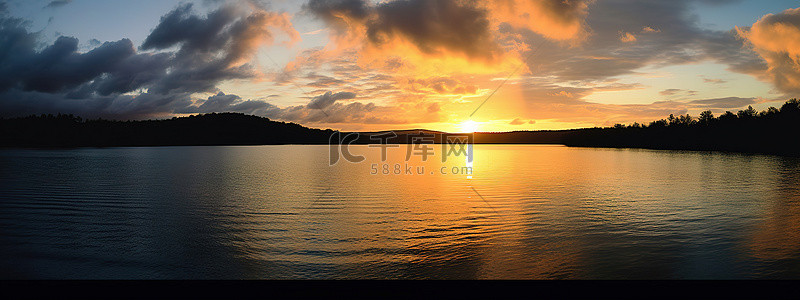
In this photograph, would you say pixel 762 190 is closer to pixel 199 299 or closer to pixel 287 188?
pixel 287 188

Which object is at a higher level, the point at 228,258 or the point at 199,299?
the point at 199,299

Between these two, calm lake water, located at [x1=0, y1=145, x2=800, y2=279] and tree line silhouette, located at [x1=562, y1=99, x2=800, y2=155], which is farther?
tree line silhouette, located at [x1=562, y1=99, x2=800, y2=155]

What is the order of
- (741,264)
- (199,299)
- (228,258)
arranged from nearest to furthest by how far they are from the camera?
(199,299) < (741,264) < (228,258)

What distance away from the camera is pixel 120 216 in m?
18.9

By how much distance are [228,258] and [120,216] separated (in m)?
10.1

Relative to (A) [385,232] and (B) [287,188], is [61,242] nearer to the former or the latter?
(A) [385,232]

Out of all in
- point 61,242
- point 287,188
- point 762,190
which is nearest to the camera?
point 61,242

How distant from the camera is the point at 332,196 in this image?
1014 inches

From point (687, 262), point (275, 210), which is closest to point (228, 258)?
point (275, 210)

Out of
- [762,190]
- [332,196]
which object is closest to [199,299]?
[332,196]

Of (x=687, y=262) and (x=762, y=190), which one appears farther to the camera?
(x=762, y=190)

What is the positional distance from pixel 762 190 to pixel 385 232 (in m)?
27.2

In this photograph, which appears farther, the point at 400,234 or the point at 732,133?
the point at 732,133

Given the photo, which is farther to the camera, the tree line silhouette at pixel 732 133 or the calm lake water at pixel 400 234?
the tree line silhouette at pixel 732 133
